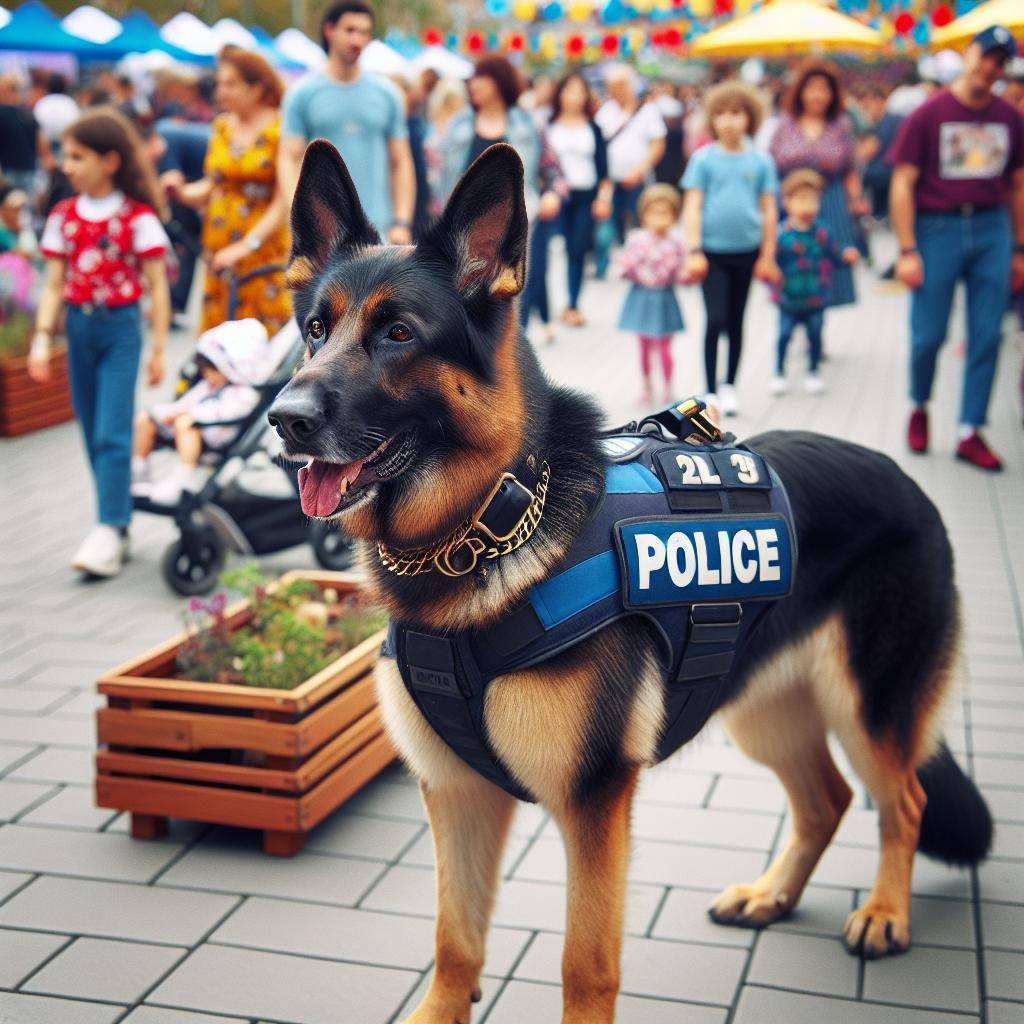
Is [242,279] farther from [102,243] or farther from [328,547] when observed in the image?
[328,547]

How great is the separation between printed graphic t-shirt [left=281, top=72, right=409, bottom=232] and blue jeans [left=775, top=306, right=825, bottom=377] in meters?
4.14

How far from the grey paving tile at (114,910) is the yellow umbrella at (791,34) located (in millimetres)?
13294

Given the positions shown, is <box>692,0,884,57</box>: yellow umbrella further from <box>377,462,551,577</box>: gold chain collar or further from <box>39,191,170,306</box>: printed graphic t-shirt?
<box>377,462,551,577</box>: gold chain collar

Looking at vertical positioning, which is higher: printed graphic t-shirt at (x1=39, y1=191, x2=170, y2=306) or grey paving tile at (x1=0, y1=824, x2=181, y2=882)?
printed graphic t-shirt at (x1=39, y1=191, x2=170, y2=306)

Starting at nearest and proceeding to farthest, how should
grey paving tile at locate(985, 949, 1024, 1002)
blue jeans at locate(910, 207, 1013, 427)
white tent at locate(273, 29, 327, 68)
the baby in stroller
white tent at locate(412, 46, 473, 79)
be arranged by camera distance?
grey paving tile at locate(985, 949, 1024, 1002)
the baby in stroller
blue jeans at locate(910, 207, 1013, 427)
white tent at locate(273, 29, 327, 68)
white tent at locate(412, 46, 473, 79)

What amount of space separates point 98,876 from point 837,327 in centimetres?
1119

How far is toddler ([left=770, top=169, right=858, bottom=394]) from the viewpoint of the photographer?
1021 centimetres

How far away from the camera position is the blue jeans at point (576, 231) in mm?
13188

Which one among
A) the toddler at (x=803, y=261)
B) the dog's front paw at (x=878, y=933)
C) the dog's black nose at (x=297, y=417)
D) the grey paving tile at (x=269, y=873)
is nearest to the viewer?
the dog's black nose at (x=297, y=417)

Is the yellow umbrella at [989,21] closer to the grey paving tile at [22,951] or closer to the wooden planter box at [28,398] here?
the wooden planter box at [28,398]

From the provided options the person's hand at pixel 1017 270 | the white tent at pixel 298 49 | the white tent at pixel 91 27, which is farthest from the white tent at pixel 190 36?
the person's hand at pixel 1017 270

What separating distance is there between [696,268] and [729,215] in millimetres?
449

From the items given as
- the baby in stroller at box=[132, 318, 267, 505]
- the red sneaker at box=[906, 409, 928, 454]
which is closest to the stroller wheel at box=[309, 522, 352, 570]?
the baby in stroller at box=[132, 318, 267, 505]

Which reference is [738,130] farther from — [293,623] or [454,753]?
[454,753]
